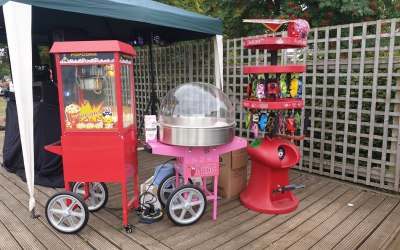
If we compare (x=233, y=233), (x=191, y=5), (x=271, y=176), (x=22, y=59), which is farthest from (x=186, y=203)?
(x=191, y=5)

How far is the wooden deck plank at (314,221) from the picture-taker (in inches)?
97.1

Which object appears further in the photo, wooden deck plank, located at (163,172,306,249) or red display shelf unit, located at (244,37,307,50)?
red display shelf unit, located at (244,37,307,50)

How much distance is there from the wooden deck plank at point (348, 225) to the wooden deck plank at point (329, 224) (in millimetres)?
32

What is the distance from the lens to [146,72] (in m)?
7.04

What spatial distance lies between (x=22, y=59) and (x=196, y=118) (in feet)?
5.08

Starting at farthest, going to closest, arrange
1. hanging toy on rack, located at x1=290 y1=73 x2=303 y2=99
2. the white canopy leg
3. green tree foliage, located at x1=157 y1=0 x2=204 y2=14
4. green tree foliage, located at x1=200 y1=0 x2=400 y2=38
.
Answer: green tree foliage, located at x1=157 y1=0 x2=204 y2=14
green tree foliage, located at x1=200 y1=0 x2=400 y2=38
the white canopy leg
hanging toy on rack, located at x1=290 y1=73 x2=303 y2=99

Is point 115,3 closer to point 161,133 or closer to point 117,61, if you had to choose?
point 117,61

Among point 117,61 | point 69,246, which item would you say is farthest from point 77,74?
point 69,246

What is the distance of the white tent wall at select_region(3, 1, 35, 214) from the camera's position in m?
2.49

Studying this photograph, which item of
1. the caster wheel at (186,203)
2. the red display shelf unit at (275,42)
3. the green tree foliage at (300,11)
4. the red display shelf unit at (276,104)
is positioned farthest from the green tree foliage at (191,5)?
the caster wheel at (186,203)

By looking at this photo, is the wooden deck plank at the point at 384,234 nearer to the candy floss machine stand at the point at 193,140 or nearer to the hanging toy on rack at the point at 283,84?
the candy floss machine stand at the point at 193,140

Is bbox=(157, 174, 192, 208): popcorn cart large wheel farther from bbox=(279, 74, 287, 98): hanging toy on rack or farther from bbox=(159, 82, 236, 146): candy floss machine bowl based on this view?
bbox=(279, 74, 287, 98): hanging toy on rack

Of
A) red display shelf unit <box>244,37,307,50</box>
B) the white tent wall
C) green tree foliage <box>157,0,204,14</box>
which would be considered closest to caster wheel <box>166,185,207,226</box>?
the white tent wall

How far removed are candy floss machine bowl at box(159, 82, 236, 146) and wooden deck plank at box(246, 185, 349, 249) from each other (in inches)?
33.7
